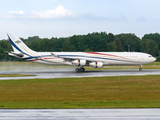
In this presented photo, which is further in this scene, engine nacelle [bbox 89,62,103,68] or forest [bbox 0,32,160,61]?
forest [bbox 0,32,160,61]

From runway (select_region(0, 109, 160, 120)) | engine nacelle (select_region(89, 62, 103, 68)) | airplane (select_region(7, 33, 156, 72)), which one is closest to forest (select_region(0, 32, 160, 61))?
airplane (select_region(7, 33, 156, 72))

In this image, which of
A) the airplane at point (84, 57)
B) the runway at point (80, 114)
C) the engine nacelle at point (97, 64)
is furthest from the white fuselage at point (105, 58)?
the runway at point (80, 114)

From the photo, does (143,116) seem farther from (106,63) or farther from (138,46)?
(138,46)

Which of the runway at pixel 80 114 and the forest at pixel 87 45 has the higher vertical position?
the forest at pixel 87 45

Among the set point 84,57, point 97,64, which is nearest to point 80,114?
point 97,64

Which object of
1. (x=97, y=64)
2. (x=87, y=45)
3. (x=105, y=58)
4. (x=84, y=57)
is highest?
(x=87, y=45)

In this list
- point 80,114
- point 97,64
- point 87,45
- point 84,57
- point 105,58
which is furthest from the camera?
point 87,45

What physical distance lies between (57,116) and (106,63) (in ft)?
115

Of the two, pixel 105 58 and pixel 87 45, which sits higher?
pixel 87 45

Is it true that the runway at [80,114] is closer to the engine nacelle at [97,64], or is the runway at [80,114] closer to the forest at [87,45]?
the engine nacelle at [97,64]

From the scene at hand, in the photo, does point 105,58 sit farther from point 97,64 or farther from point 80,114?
point 80,114

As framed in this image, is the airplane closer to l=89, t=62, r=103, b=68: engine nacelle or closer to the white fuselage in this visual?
the white fuselage

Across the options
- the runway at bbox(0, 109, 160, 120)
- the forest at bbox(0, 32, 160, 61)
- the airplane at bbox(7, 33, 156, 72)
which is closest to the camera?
the runway at bbox(0, 109, 160, 120)

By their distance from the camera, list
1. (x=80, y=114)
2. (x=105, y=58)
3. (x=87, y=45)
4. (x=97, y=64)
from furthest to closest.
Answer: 1. (x=87, y=45)
2. (x=105, y=58)
3. (x=97, y=64)
4. (x=80, y=114)
